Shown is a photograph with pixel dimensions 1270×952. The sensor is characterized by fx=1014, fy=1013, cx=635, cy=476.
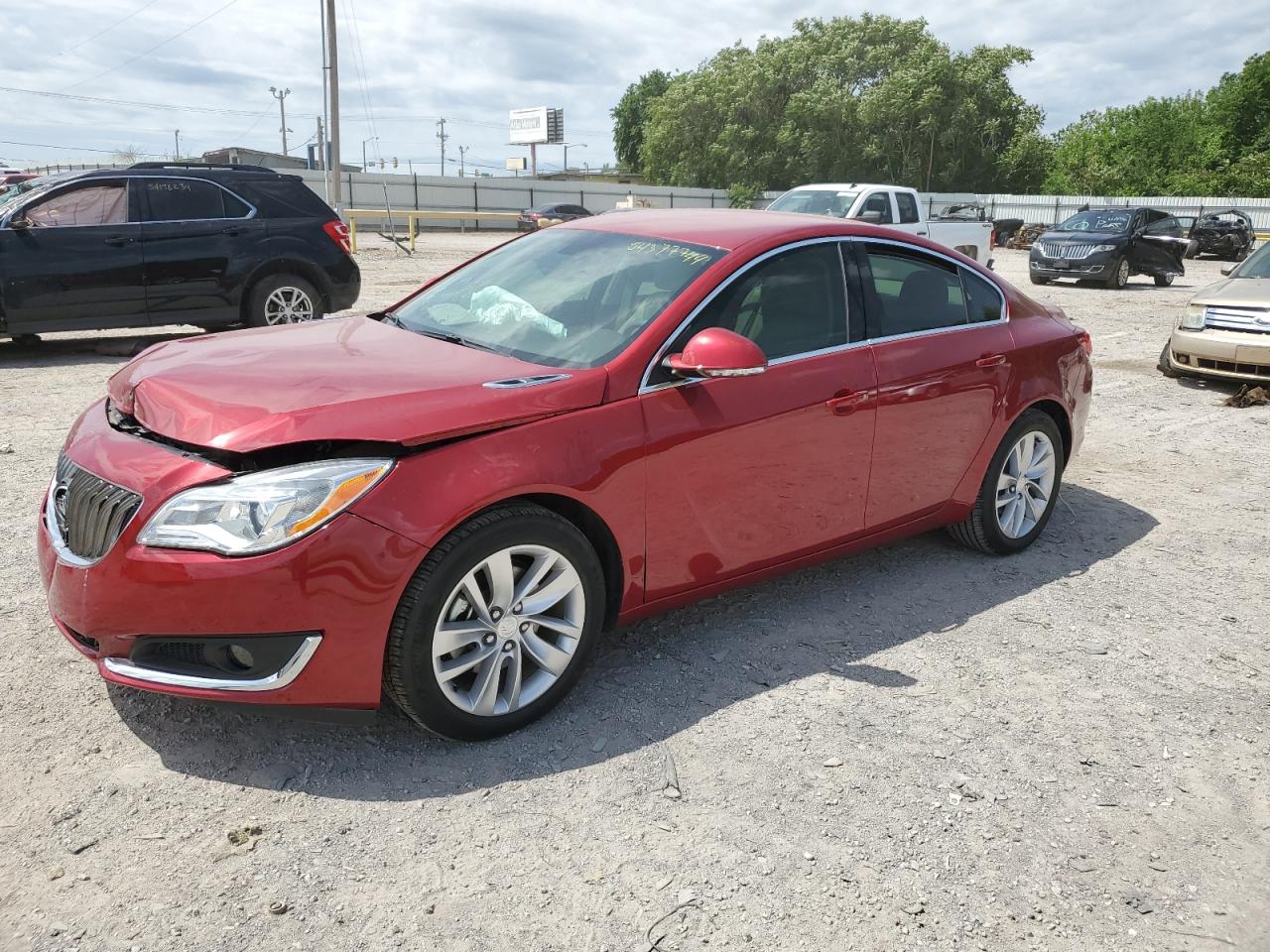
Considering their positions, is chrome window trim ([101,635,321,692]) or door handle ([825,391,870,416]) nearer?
chrome window trim ([101,635,321,692])

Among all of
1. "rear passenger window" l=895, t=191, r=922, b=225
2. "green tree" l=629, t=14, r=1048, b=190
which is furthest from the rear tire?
"green tree" l=629, t=14, r=1048, b=190

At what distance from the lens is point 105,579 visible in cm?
282

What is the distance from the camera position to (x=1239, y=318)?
932 cm

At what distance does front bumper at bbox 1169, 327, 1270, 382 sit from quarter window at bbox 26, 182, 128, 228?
33.1ft

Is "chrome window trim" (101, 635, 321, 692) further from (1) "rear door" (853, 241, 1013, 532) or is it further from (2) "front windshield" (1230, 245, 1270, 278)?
(2) "front windshield" (1230, 245, 1270, 278)

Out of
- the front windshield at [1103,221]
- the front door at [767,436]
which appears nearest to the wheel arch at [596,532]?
the front door at [767,436]

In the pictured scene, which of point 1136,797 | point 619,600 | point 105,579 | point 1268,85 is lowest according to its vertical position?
point 1136,797

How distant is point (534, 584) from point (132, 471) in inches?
47.6

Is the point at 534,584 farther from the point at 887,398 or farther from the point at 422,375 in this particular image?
the point at 887,398

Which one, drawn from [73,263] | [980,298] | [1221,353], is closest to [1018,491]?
[980,298]

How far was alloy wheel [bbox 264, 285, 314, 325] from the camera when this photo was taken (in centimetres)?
1002

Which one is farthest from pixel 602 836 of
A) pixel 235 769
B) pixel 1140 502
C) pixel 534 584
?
pixel 1140 502

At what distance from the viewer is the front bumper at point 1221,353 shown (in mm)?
9164

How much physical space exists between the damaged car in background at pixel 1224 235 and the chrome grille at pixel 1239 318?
2360 centimetres
